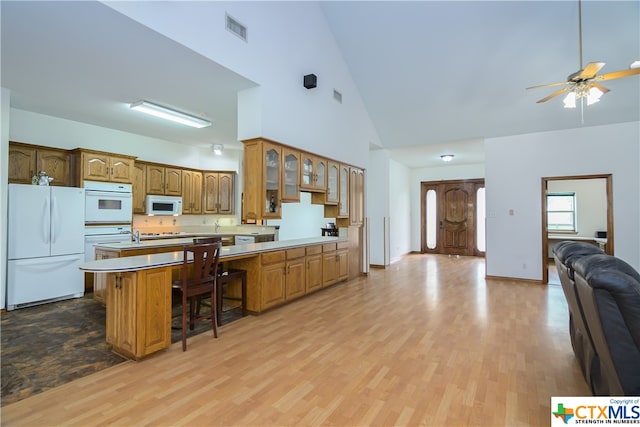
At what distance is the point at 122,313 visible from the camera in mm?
2811

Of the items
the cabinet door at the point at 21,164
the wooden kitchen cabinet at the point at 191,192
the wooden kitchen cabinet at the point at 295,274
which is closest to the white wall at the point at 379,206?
the wooden kitchen cabinet at the point at 295,274

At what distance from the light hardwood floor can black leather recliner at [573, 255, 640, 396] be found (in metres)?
0.68

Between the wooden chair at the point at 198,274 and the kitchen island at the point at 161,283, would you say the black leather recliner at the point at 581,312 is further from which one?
the kitchen island at the point at 161,283

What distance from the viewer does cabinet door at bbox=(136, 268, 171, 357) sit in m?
2.73

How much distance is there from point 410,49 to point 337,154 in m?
2.04

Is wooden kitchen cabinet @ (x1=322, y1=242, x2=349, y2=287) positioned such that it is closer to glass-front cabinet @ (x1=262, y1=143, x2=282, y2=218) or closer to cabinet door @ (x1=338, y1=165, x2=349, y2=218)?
cabinet door @ (x1=338, y1=165, x2=349, y2=218)

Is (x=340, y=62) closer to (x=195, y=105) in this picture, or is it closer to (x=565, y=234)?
(x=195, y=105)

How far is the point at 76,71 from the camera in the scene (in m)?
3.43

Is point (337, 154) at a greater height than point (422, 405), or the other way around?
point (337, 154)

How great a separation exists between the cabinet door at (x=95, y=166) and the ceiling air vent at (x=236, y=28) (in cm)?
341

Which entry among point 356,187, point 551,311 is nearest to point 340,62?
point 356,187

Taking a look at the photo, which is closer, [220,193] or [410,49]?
[410,49]

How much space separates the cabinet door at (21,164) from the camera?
4.52 meters

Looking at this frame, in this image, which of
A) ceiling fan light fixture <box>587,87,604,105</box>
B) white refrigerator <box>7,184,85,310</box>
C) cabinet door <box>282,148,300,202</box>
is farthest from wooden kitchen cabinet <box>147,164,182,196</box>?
ceiling fan light fixture <box>587,87,604,105</box>
